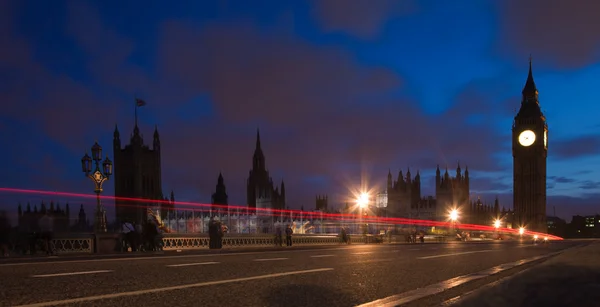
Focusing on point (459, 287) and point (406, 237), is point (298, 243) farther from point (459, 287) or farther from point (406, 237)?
point (459, 287)

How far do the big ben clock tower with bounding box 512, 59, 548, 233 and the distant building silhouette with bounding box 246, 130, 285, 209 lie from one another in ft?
259

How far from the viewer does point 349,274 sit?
32.0 ft

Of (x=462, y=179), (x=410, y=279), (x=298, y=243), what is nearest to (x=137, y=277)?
(x=410, y=279)

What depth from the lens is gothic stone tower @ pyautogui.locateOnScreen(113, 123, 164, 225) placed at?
15238 cm

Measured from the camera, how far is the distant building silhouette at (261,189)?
180750 mm

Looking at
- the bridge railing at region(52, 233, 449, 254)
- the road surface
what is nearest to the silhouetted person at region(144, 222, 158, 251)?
the bridge railing at region(52, 233, 449, 254)

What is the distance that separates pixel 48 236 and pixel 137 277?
1361cm

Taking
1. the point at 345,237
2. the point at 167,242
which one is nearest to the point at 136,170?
the point at 345,237

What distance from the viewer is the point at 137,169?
151 m

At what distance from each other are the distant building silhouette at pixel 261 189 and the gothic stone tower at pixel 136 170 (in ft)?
129

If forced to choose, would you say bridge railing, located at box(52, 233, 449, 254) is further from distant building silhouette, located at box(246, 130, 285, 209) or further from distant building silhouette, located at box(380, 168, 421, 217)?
distant building silhouette, located at box(246, 130, 285, 209)

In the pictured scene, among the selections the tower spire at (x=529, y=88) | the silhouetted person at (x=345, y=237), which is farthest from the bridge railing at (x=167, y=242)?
the tower spire at (x=529, y=88)

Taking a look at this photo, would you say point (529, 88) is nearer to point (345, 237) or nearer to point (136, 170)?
point (136, 170)

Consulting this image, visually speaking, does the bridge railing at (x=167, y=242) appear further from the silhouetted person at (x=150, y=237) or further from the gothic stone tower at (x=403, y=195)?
the gothic stone tower at (x=403, y=195)
